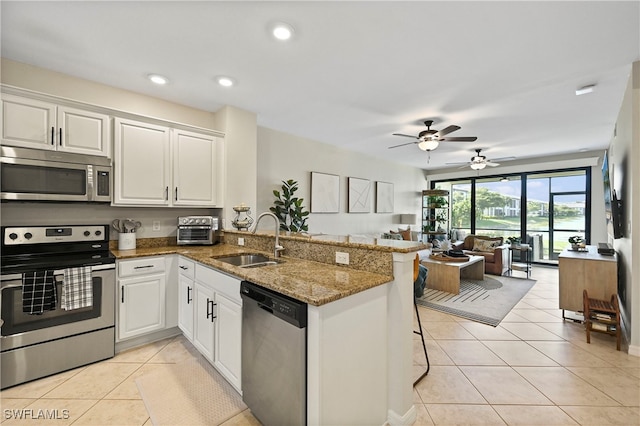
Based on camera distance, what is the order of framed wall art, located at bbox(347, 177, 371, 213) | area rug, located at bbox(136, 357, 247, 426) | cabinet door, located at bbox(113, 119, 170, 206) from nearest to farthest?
area rug, located at bbox(136, 357, 247, 426)
cabinet door, located at bbox(113, 119, 170, 206)
framed wall art, located at bbox(347, 177, 371, 213)

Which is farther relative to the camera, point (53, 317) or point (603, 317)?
point (603, 317)

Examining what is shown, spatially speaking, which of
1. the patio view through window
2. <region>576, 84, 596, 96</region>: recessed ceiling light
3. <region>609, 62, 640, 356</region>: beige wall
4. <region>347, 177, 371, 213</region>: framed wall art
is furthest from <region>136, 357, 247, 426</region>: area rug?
the patio view through window

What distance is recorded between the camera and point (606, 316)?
271 cm

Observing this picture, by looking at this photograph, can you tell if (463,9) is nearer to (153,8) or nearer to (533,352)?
(153,8)

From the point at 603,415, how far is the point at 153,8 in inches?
161

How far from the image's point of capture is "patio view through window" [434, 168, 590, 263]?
20.7 ft

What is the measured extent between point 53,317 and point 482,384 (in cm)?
345

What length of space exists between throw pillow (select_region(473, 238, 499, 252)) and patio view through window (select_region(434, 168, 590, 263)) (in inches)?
75.2

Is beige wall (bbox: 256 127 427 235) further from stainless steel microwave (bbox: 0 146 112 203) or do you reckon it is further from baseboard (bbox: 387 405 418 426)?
baseboard (bbox: 387 405 418 426)

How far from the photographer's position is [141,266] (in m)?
2.56

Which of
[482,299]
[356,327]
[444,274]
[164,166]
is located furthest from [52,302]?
[482,299]

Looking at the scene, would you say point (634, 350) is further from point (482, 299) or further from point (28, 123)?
point (28, 123)

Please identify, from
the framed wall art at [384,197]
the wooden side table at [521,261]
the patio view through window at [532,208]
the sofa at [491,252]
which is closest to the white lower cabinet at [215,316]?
the framed wall art at [384,197]

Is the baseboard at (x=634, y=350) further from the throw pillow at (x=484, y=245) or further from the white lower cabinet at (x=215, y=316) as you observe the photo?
the white lower cabinet at (x=215, y=316)
